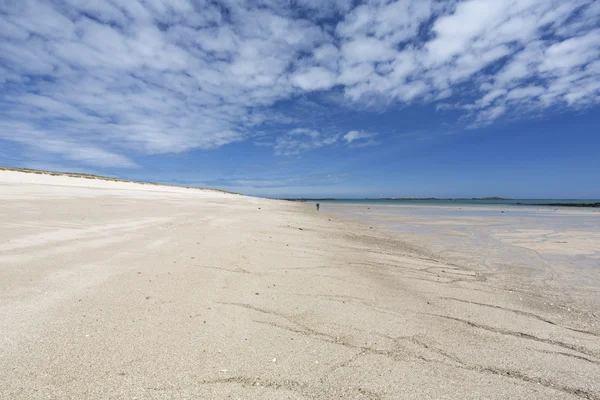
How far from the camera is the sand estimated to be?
7.12 feet

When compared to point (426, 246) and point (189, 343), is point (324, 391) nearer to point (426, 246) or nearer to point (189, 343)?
point (189, 343)

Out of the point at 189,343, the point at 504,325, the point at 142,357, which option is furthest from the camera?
the point at 504,325

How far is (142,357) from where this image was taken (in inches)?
92.7

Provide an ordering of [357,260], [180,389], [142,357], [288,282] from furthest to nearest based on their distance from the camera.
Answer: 1. [357,260]
2. [288,282]
3. [142,357]
4. [180,389]

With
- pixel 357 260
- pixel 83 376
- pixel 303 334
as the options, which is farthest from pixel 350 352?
pixel 357 260

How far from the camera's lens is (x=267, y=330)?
9.77 feet

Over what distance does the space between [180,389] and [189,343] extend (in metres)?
0.59

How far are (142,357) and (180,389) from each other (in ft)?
1.72

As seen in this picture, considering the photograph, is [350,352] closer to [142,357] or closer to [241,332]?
[241,332]

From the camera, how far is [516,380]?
94.0 inches

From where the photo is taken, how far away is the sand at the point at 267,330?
85.4 inches

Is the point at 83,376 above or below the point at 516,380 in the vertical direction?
above

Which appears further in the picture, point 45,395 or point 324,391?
point 324,391

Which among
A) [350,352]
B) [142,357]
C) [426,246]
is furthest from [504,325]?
[426,246]
